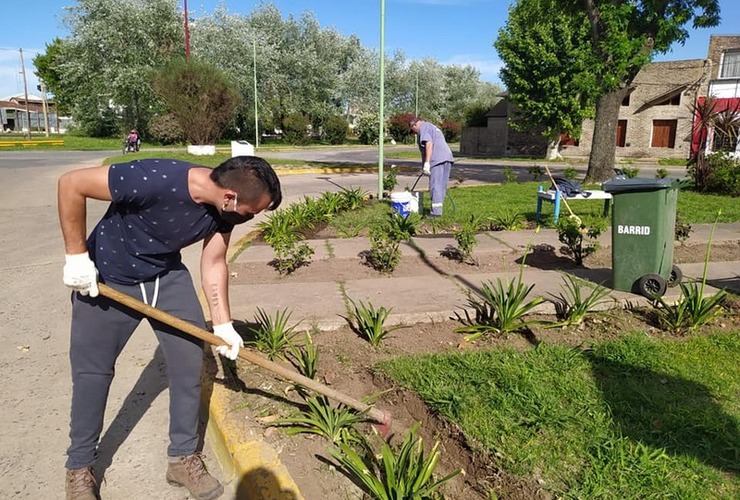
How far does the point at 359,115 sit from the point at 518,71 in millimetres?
21831

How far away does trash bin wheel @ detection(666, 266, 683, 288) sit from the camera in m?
5.12

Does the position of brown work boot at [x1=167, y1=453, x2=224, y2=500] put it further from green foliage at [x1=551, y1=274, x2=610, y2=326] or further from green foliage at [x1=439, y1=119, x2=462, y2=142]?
green foliage at [x1=439, y1=119, x2=462, y2=142]

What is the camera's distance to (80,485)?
2498 mm

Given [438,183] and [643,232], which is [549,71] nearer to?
[438,183]

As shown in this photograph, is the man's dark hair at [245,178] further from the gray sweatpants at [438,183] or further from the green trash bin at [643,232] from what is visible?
the gray sweatpants at [438,183]

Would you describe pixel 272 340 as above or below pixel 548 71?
below

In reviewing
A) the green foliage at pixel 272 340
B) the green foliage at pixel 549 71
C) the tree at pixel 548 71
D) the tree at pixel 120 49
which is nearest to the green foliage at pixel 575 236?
the green foliage at pixel 272 340

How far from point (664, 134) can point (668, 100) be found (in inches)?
71.5

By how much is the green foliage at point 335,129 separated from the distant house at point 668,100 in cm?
1527

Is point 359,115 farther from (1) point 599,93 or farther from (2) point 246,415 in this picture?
(2) point 246,415

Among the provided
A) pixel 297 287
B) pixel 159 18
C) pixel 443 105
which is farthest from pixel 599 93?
pixel 443 105

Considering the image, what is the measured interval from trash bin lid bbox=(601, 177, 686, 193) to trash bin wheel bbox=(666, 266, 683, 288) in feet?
2.58

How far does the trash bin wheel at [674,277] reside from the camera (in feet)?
16.8

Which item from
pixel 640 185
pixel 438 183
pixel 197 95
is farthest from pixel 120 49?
pixel 640 185
